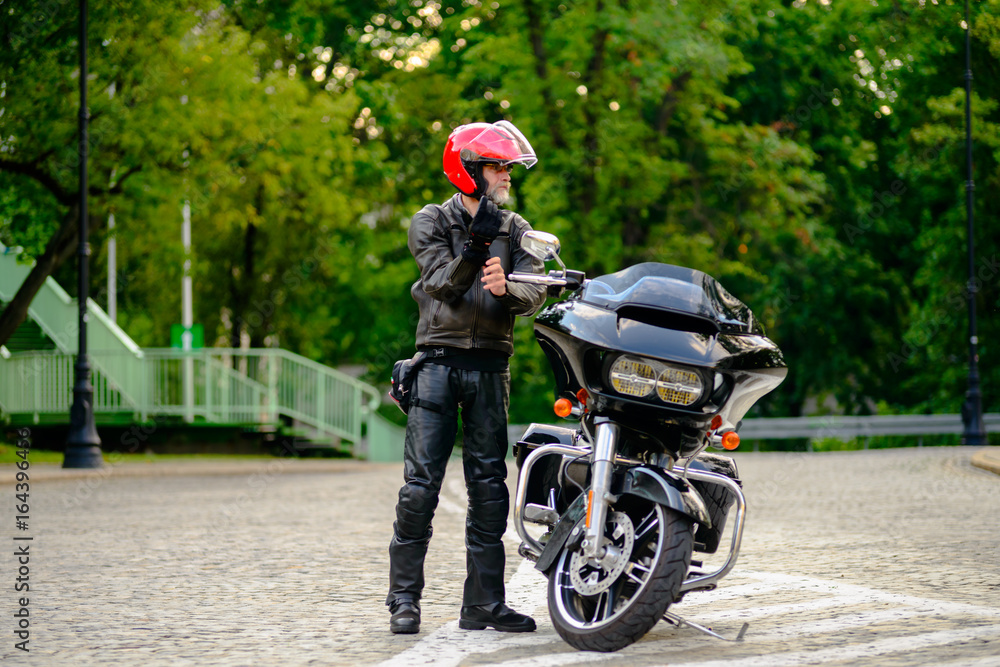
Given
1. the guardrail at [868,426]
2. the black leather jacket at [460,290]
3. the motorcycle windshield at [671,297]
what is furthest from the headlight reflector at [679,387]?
the guardrail at [868,426]

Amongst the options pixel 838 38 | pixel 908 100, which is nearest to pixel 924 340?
pixel 908 100

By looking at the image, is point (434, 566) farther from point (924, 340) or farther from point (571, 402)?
point (924, 340)

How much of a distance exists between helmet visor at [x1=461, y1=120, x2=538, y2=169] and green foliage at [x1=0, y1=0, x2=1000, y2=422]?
13854 millimetres

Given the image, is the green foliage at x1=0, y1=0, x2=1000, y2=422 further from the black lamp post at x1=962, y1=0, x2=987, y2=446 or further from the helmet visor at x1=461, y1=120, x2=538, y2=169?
the helmet visor at x1=461, y1=120, x2=538, y2=169

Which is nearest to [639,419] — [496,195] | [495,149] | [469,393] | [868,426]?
[469,393]

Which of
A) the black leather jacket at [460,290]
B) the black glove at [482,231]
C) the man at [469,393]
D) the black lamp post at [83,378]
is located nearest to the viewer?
the black glove at [482,231]

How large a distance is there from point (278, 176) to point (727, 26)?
30.2 ft

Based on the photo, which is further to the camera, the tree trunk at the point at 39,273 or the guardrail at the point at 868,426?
the guardrail at the point at 868,426

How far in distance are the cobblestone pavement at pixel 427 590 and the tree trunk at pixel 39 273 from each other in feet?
22.1

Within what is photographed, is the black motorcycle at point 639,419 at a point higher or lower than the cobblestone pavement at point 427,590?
higher

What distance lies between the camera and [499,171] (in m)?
5.22

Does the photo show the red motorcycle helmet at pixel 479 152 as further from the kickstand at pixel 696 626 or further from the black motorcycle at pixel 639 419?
the kickstand at pixel 696 626

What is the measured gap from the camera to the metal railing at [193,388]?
72.2 ft

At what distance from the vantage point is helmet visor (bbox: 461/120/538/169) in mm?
5133
